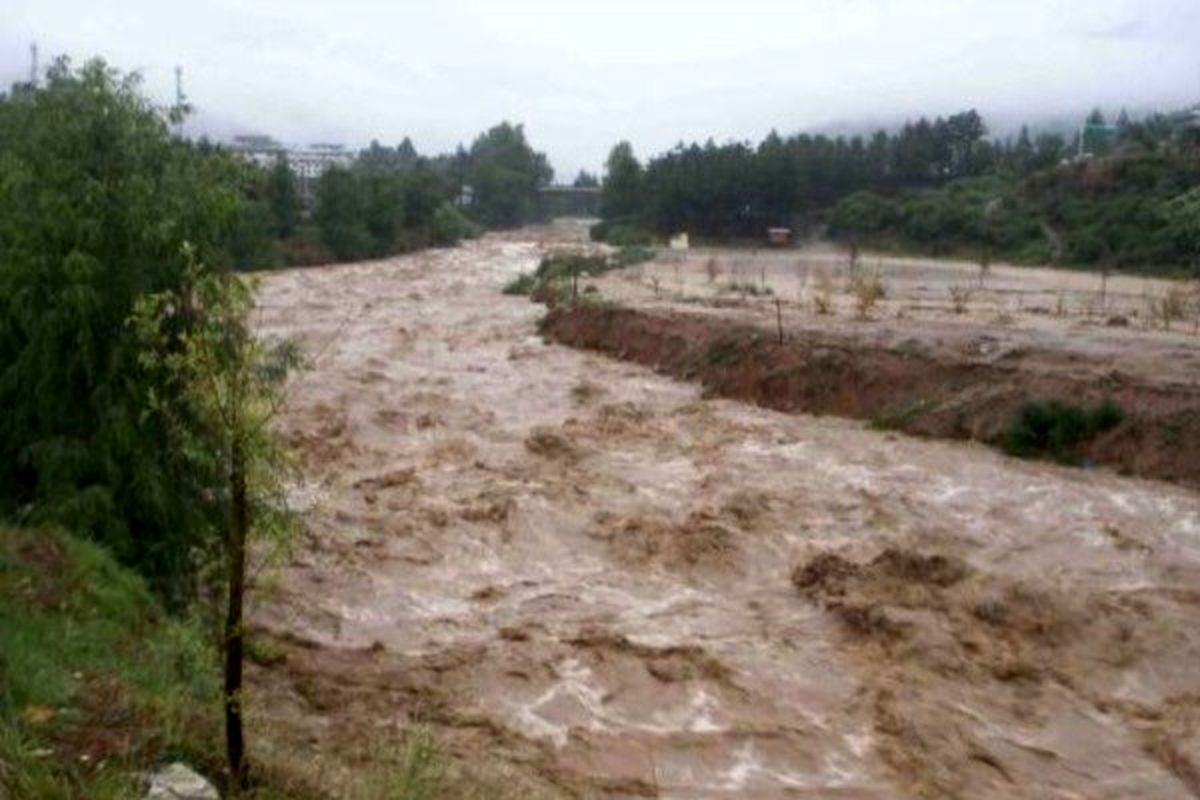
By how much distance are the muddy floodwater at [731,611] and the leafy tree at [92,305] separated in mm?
1503

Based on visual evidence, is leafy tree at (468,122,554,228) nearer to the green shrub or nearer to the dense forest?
the dense forest

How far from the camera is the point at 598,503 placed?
1703 cm

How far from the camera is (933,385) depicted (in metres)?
23.4

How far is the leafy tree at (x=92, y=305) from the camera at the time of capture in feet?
34.0

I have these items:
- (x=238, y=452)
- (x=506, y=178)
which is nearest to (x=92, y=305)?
(x=238, y=452)

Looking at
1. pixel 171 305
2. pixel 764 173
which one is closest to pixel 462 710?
pixel 171 305

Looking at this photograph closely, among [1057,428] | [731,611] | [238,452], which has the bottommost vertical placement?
[731,611]

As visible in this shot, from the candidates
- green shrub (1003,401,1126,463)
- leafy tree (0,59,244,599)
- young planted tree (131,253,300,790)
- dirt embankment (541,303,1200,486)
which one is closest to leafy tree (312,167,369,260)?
dirt embankment (541,303,1200,486)

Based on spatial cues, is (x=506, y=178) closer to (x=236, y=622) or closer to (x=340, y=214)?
(x=340, y=214)

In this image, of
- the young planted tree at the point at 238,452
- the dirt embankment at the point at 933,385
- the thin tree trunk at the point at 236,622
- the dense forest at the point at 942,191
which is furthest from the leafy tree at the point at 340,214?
the thin tree trunk at the point at 236,622

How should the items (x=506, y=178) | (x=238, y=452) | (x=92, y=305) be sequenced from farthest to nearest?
(x=506, y=178), (x=92, y=305), (x=238, y=452)

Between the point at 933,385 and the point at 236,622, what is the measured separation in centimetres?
1907

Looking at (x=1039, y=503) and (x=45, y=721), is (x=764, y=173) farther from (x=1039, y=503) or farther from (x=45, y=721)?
(x=45, y=721)

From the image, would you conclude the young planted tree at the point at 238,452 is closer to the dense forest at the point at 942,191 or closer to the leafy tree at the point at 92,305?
the leafy tree at the point at 92,305
